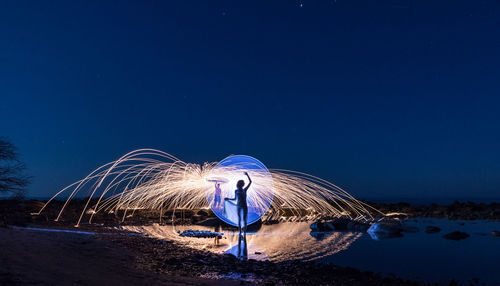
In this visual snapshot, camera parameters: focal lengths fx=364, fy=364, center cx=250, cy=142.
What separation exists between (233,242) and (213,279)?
676 centimetres

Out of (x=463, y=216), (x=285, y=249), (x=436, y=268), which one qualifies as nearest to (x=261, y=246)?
(x=285, y=249)

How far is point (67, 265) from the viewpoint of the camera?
7.56m

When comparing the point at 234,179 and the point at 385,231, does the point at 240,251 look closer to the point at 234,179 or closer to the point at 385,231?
the point at 234,179

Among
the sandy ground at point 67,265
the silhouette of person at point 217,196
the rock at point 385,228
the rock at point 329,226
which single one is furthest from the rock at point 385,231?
the sandy ground at point 67,265

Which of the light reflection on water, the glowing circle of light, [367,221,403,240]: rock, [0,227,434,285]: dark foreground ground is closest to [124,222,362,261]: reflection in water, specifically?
the light reflection on water

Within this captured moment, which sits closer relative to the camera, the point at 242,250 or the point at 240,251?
the point at 240,251

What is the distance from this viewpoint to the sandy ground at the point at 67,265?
20.7 feet

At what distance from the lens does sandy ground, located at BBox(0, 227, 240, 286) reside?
6.30 meters

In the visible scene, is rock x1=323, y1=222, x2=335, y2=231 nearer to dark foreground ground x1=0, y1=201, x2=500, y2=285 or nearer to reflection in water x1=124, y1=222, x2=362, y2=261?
reflection in water x1=124, y1=222, x2=362, y2=261

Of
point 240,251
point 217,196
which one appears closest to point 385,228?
point 217,196

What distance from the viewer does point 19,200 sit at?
13406mm

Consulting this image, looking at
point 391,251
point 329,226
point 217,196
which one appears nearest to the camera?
point 391,251

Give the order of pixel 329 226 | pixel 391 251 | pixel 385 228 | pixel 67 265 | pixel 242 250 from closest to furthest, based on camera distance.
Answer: pixel 67 265 → pixel 242 250 → pixel 391 251 → pixel 385 228 → pixel 329 226

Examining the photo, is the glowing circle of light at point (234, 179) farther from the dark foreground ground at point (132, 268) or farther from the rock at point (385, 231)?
the dark foreground ground at point (132, 268)
